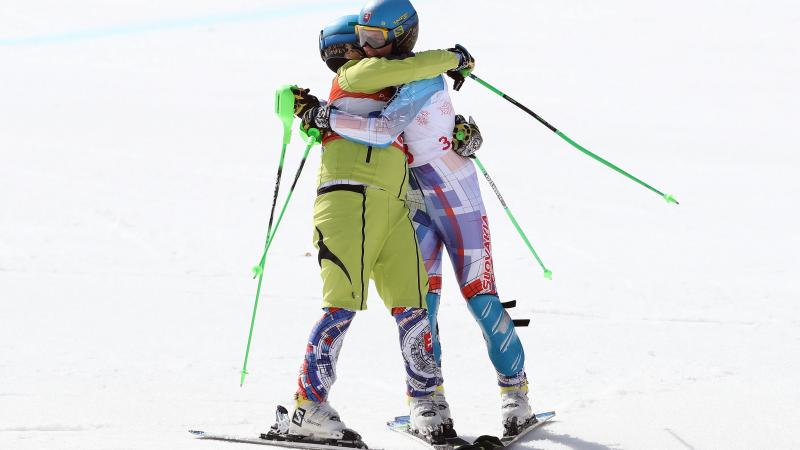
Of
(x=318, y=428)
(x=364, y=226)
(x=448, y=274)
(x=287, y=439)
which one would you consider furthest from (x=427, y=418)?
(x=448, y=274)

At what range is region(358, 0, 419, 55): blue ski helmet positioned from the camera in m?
4.84

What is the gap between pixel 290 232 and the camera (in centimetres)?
1156

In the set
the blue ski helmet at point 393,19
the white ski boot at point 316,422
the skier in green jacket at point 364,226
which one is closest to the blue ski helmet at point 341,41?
the skier in green jacket at point 364,226

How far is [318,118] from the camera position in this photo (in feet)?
16.1

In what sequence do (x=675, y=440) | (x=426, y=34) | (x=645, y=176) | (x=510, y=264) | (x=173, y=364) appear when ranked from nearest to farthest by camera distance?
(x=675, y=440), (x=173, y=364), (x=510, y=264), (x=645, y=176), (x=426, y=34)

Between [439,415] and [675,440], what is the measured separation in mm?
1129

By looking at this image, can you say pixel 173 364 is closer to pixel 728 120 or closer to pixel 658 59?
pixel 728 120

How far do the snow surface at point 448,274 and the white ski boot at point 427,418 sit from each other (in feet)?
0.60

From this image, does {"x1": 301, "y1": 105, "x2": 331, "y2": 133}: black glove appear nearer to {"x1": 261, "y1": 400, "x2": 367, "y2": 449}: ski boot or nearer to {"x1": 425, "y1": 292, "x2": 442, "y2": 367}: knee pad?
{"x1": 425, "y1": 292, "x2": 442, "y2": 367}: knee pad

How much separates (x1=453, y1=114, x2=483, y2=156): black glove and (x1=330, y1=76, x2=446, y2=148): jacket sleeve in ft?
1.36

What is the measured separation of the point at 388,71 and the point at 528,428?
1880mm

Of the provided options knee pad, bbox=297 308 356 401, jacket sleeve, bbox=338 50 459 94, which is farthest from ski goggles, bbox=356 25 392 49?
knee pad, bbox=297 308 356 401

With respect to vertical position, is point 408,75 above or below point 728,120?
below

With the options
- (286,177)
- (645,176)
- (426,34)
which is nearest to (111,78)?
(426,34)
